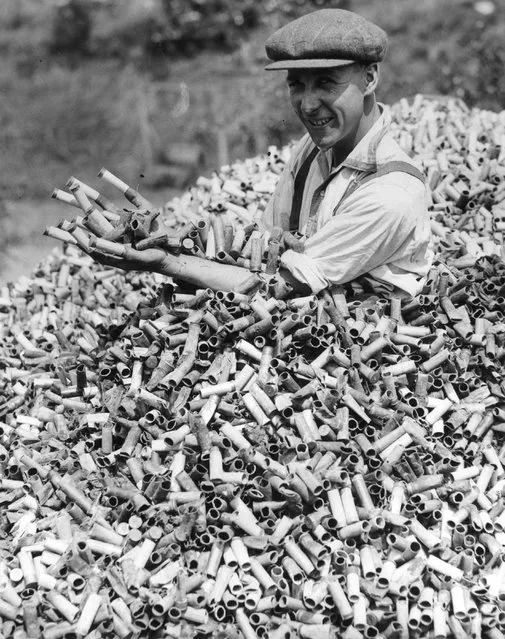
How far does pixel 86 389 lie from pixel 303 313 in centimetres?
113

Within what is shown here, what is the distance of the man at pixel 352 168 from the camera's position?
12.4ft

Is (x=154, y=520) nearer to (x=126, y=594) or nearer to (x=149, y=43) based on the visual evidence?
(x=126, y=594)

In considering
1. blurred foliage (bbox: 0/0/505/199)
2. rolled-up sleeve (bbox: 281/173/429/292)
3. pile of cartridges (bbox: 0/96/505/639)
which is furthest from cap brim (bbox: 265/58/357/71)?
blurred foliage (bbox: 0/0/505/199)

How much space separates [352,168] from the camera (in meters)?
4.08

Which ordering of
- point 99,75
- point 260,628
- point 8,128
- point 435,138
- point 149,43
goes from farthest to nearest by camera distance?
point 149,43, point 99,75, point 8,128, point 435,138, point 260,628

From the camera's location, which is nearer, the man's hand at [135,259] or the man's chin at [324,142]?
the man's hand at [135,259]

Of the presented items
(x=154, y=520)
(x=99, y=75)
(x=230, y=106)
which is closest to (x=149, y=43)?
(x=99, y=75)

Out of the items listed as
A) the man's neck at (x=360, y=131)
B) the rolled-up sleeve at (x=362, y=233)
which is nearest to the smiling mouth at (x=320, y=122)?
the man's neck at (x=360, y=131)

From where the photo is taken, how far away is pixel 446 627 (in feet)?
10.9

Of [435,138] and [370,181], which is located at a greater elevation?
[370,181]

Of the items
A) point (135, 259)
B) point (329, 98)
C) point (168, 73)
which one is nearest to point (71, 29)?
point (168, 73)

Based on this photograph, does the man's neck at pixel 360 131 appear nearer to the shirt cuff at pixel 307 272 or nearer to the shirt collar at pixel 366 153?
the shirt collar at pixel 366 153

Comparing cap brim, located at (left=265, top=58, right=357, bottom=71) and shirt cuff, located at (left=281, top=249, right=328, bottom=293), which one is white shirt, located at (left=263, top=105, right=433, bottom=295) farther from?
cap brim, located at (left=265, top=58, right=357, bottom=71)

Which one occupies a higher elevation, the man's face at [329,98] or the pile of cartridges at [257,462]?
the man's face at [329,98]
